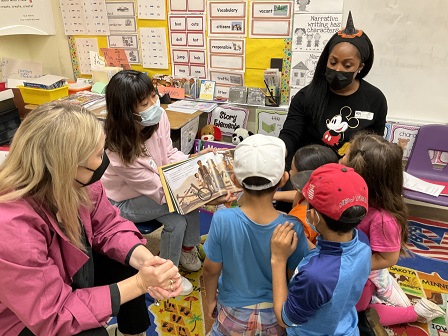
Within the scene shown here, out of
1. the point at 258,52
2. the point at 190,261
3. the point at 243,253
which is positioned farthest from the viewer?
the point at 258,52

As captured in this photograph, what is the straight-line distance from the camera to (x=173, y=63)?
3.00 meters

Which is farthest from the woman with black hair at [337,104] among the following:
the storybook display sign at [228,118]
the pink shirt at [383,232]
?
the storybook display sign at [228,118]

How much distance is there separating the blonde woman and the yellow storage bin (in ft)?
6.25

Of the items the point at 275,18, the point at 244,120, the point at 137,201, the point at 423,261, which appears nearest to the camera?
the point at 137,201

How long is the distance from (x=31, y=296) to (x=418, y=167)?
2411 mm

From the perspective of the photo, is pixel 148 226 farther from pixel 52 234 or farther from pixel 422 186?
pixel 422 186

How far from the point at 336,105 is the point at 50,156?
1433 mm

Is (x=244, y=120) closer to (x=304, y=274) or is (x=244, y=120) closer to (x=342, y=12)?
(x=342, y=12)

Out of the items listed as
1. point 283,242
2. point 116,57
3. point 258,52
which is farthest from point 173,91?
point 283,242

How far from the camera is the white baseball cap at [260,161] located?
3.35 feet

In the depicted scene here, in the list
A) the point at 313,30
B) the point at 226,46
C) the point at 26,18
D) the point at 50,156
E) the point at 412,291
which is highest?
the point at 26,18

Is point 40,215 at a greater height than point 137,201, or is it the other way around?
point 40,215

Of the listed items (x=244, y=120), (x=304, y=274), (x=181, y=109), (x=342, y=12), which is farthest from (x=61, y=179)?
(x=342, y=12)

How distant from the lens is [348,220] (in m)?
0.93
